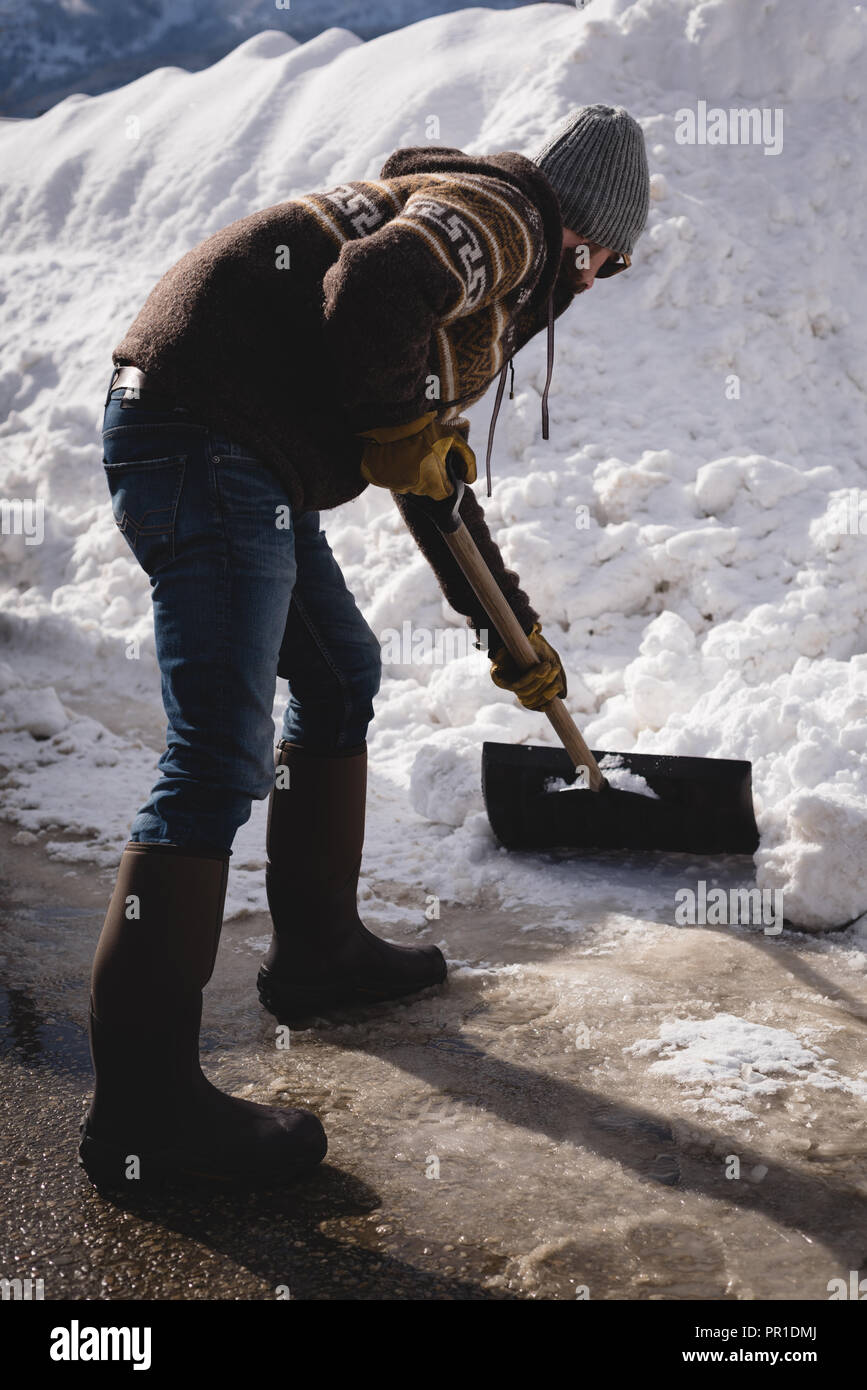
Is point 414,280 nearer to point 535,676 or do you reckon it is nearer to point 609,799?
point 535,676

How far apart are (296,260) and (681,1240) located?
5.29ft

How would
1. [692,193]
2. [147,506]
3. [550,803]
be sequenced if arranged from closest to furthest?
[147,506] → [550,803] → [692,193]

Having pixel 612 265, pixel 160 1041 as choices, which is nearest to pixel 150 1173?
pixel 160 1041

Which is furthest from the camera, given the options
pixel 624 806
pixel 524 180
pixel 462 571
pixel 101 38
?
pixel 101 38

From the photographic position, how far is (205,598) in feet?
5.49

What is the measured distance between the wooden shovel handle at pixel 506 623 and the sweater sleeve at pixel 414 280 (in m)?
0.58

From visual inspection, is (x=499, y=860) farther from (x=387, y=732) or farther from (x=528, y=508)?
(x=528, y=508)

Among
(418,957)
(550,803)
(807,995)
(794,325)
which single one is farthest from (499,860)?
(794,325)

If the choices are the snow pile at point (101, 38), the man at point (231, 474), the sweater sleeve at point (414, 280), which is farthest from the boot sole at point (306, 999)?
the snow pile at point (101, 38)

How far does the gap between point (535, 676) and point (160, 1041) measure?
127cm

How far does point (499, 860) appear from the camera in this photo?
3164 mm

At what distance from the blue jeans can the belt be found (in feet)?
0.04

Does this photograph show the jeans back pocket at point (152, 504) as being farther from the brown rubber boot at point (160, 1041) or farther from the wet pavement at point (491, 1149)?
the wet pavement at point (491, 1149)

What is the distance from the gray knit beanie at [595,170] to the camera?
6.40 ft
